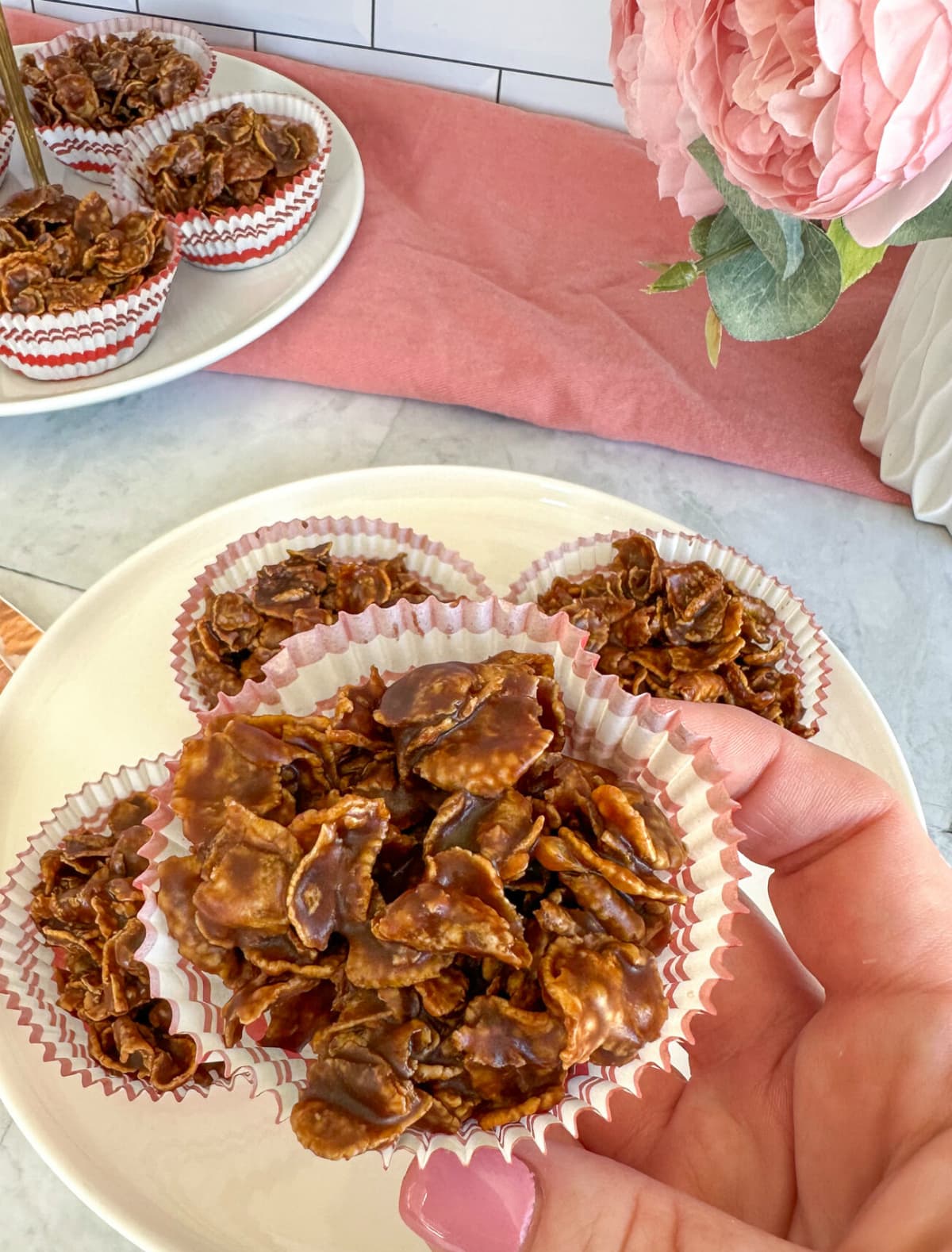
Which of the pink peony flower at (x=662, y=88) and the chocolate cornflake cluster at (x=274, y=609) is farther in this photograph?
the chocolate cornflake cluster at (x=274, y=609)

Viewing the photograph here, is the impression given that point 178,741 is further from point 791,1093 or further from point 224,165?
point 224,165

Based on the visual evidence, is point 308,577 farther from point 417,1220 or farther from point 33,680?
point 417,1220

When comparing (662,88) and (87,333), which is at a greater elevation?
(662,88)

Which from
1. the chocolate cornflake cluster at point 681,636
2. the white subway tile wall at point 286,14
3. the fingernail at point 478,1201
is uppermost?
the white subway tile wall at point 286,14

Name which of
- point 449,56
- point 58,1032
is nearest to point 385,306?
point 449,56

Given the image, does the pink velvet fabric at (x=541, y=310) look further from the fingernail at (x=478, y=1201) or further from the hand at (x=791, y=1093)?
the fingernail at (x=478, y=1201)

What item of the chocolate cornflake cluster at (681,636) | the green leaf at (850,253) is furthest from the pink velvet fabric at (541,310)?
the green leaf at (850,253)

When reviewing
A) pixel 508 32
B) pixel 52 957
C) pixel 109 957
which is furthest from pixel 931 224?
pixel 508 32

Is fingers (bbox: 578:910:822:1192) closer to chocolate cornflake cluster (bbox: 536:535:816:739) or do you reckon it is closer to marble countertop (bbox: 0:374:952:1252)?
chocolate cornflake cluster (bbox: 536:535:816:739)
